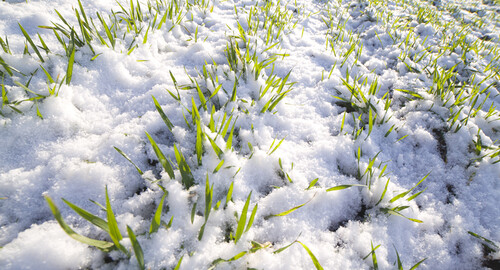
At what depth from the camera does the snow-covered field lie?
90cm

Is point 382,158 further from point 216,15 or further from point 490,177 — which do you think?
point 216,15

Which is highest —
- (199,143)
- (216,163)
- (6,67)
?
(6,67)

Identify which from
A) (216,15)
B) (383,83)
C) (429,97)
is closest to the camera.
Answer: (429,97)

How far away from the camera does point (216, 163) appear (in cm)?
116

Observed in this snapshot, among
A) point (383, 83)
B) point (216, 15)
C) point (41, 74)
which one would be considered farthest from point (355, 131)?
point (216, 15)

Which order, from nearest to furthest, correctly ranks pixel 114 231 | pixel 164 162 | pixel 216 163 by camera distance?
pixel 114 231 → pixel 164 162 → pixel 216 163

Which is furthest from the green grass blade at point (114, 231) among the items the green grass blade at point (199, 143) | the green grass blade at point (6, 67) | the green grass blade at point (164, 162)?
the green grass blade at point (6, 67)

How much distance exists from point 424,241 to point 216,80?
155 centimetres

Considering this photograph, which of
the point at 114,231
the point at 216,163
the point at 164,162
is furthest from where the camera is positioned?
the point at 216,163

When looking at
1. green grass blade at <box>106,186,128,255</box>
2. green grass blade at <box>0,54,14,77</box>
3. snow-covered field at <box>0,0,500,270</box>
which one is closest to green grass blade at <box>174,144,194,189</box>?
snow-covered field at <box>0,0,500,270</box>

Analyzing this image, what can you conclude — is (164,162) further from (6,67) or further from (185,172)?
(6,67)

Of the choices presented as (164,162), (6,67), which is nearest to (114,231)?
(164,162)

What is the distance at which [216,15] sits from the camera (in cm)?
270

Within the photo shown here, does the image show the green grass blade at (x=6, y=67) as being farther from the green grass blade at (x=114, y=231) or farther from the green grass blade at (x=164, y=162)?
the green grass blade at (x=114, y=231)
